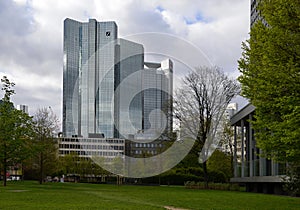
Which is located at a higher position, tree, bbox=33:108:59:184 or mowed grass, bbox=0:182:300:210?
tree, bbox=33:108:59:184

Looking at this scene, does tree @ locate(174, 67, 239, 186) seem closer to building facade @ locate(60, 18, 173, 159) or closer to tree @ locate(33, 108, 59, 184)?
building facade @ locate(60, 18, 173, 159)

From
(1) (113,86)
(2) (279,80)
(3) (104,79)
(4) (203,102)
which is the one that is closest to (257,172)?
(4) (203,102)

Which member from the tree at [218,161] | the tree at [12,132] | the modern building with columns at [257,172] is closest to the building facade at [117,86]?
the tree at [12,132]

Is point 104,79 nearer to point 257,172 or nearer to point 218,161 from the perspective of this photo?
point 257,172

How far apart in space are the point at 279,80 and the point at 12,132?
87.3ft

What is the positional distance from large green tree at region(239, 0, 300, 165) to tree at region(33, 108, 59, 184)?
3052 centimetres

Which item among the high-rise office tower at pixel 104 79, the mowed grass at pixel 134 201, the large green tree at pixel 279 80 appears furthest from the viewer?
the high-rise office tower at pixel 104 79

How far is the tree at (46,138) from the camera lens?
47.5 m

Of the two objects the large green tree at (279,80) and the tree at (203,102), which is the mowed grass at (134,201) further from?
the tree at (203,102)

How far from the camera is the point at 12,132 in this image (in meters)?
37.7

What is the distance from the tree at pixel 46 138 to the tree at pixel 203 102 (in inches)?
548

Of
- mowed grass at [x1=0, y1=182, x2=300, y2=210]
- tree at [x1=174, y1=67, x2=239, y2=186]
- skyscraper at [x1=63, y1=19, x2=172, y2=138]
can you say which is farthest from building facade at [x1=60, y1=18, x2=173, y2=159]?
mowed grass at [x1=0, y1=182, x2=300, y2=210]

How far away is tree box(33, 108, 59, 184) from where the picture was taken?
4750 centimetres

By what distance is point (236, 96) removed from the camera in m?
46.9
